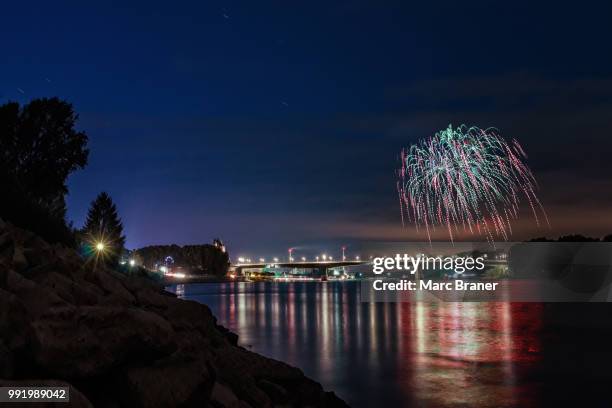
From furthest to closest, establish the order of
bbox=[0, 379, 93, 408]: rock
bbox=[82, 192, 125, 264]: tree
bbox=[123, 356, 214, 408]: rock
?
bbox=[82, 192, 125, 264]: tree
bbox=[123, 356, 214, 408]: rock
bbox=[0, 379, 93, 408]: rock

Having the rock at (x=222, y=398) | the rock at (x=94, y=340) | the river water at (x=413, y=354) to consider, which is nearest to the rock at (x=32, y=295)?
the rock at (x=94, y=340)

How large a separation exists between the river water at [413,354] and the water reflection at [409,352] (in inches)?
1.5

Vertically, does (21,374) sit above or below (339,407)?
above

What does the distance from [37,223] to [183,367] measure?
1823 centimetres

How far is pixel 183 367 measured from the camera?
11.5m

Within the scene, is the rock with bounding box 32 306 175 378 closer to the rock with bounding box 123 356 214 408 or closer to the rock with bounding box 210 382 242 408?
the rock with bounding box 123 356 214 408

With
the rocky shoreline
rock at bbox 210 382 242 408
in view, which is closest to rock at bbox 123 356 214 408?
the rocky shoreline

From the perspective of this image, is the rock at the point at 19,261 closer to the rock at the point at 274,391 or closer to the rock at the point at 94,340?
the rock at the point at 94,340

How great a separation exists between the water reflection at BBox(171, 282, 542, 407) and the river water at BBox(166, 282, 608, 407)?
0.04 m

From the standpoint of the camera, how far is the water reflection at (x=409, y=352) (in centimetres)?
2330

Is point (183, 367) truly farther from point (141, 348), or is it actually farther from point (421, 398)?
point (421, 398)

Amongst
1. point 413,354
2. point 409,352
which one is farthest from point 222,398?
point 409,352

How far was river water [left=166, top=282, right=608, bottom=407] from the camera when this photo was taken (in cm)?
2317

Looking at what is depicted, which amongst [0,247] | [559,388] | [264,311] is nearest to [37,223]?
[0,247]
